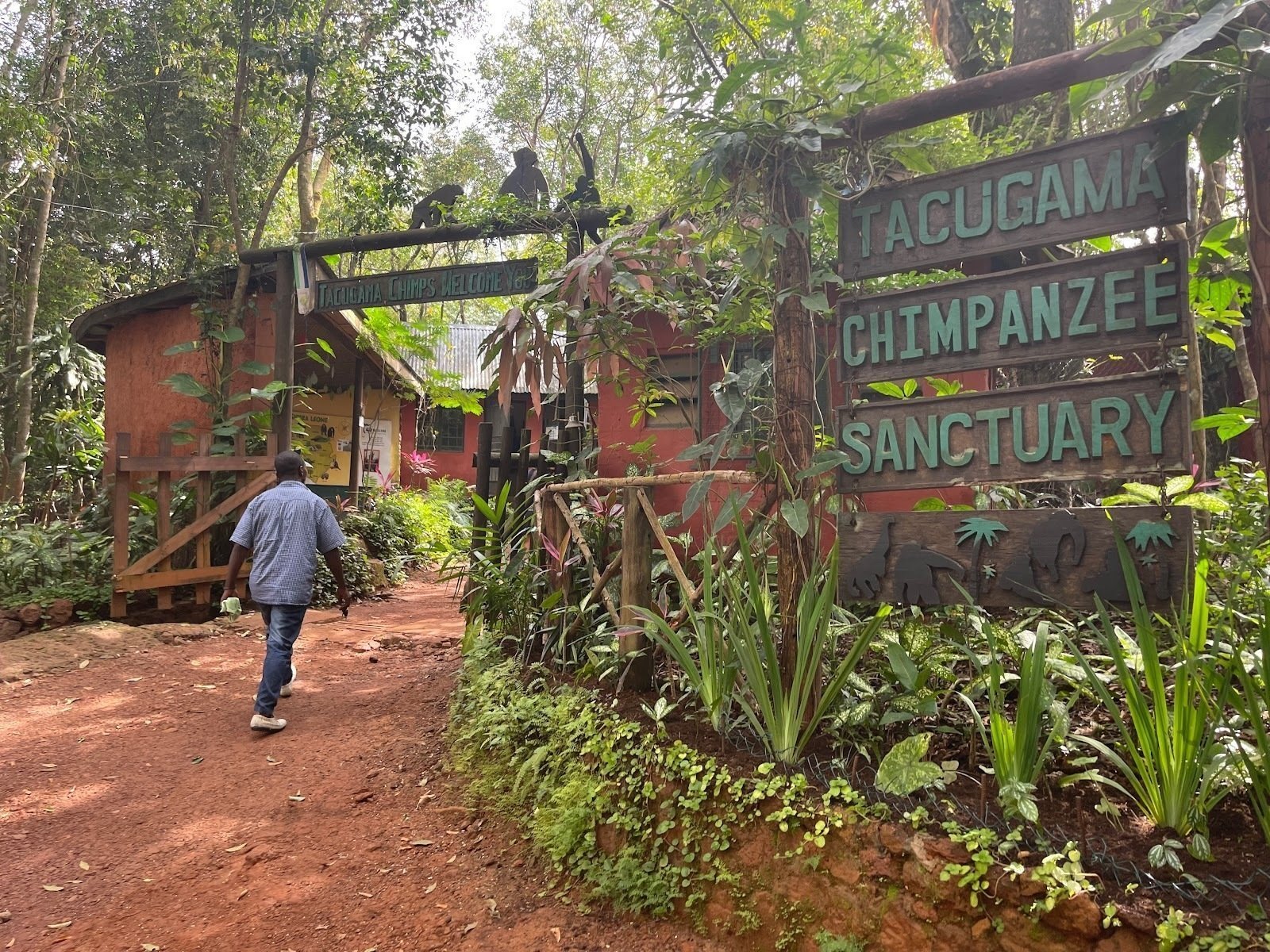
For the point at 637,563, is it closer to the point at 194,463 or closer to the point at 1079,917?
the point at 1079,917

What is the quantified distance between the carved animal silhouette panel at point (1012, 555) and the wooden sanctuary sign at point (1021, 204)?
84 cm

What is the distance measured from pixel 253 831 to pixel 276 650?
1315mm

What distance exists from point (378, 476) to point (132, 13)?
762 cm

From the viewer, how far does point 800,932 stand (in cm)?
223

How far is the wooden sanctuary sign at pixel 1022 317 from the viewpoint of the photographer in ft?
7.29

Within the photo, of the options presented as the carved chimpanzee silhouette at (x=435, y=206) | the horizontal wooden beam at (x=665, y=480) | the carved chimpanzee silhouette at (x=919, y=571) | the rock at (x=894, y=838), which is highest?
the carved chimpanzee silhouette at (x=435, y=206)

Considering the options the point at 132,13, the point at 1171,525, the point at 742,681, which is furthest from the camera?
the point at 132,13

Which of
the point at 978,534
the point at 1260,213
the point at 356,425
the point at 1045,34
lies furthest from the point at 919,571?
the point at 356,425

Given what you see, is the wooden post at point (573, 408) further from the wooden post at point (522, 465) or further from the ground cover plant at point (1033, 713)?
the ground cover plant at point (1033, 713)

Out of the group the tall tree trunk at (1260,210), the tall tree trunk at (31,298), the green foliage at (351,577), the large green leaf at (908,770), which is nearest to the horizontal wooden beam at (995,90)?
the tall tree trunk at (1260,210)

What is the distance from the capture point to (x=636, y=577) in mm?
3645

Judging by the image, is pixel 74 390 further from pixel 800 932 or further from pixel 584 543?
pixel 800 932

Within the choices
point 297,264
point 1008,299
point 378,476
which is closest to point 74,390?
point 378,476

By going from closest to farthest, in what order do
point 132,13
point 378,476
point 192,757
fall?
Answer: point 192,757 < point 132,13 < point 378,476
